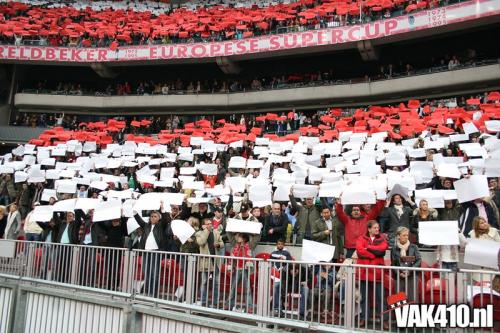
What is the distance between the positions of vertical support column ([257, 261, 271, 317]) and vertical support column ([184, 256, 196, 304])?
3.05 ft

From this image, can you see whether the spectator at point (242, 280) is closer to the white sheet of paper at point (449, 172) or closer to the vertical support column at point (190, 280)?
the vertical support column at point (190, 280)

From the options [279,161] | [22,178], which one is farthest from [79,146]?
[279,161]

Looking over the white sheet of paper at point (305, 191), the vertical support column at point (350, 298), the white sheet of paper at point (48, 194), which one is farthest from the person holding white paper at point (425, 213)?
the white sheet of paper at point (48, 194)

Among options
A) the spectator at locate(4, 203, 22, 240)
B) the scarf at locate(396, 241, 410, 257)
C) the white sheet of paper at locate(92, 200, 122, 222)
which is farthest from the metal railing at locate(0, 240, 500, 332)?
the spectator at locate(4, 203, 22, 240)

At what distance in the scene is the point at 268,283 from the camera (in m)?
5.30

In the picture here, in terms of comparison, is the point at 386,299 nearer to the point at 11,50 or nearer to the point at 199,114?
the point at 199,114

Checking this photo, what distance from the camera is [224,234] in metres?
9.14

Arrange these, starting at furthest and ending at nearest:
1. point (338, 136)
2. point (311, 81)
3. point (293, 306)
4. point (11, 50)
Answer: point (11, 50) → point (311, 81) → point (338, 136) → point (293, 306)

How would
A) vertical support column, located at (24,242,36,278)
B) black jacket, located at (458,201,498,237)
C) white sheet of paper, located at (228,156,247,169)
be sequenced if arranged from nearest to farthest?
vertical support column, located at (24,242,36,278) < black jacket, located at (458,201,498,237) < white sheet of paper, located at (228,156,247,169)

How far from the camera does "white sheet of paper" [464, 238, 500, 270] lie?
4898 mm

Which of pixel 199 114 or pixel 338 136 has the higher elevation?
pixel 199 114

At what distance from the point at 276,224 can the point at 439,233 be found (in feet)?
11.9

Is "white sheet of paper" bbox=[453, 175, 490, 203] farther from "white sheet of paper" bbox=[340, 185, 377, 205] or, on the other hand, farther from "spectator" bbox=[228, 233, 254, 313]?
"spectator" bbox=[228, 233, 254, 313]

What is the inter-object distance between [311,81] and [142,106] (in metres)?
10.7
